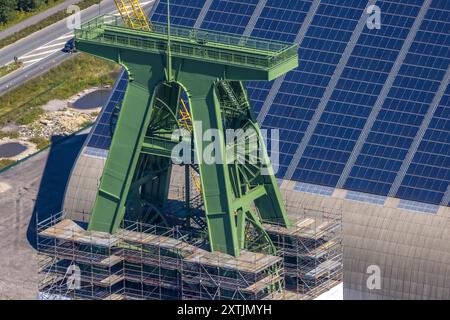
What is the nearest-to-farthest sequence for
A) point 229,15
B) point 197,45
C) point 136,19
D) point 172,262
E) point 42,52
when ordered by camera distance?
point 197,45 → point 172,262 → point 229,15 → point 136,19 → point 42,52

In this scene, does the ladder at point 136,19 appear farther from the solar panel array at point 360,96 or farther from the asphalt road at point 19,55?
the asphalt road at point 19,55

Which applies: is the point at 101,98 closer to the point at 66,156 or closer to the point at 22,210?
the point at 66,156

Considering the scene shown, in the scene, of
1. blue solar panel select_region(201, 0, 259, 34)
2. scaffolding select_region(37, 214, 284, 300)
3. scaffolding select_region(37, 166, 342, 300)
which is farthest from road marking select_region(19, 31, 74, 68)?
scaffolding select_region(37, 214, 284, 300)

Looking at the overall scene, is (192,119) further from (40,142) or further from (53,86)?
(53,86)

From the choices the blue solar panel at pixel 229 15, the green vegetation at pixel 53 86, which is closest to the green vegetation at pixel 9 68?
the green vegetation at pixel 53 86

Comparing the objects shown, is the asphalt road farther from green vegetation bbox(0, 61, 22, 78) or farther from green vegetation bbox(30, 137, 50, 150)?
green vegetation bbox(30, 137, 50, 150)

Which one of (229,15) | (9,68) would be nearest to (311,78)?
(229,15)
